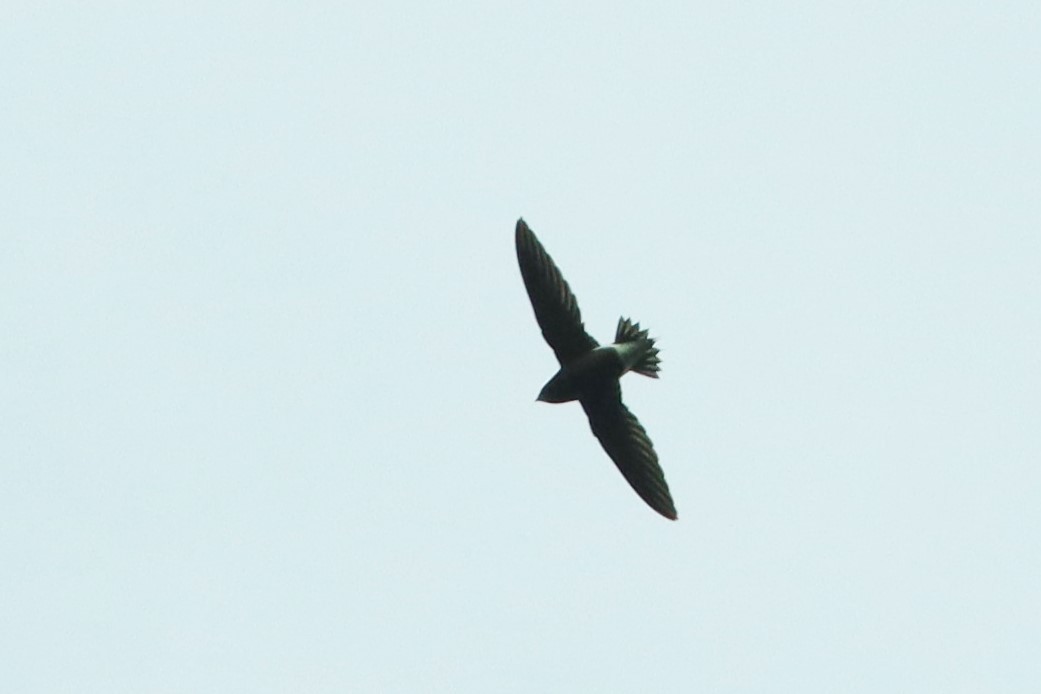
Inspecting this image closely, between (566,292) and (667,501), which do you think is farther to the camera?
(667,501)

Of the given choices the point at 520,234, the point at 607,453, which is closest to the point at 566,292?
the point at 520,234

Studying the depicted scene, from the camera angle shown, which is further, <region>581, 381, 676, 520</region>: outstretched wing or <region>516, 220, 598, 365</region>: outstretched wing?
<region>581, 381, 676, 520</region>: outstretched wing

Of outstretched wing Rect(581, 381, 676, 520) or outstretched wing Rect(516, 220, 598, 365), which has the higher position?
outstretched wing Rect(516, 220, 598, 365)

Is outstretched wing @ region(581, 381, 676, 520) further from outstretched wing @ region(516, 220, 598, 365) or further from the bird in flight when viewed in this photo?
→ outstretched wing @ region(516, 220, 598, 365)

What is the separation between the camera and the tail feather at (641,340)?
22234mm

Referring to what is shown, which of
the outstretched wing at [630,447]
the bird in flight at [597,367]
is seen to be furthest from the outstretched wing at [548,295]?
the outstretched wing at [630,447]

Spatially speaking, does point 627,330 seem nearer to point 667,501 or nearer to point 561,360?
point 561,360

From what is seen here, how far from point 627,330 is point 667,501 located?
256 centimetres

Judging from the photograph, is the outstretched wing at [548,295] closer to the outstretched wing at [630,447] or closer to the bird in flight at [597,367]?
the bird in flight at [597,367]

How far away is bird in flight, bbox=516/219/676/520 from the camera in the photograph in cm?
2122

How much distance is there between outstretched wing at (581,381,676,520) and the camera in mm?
22391

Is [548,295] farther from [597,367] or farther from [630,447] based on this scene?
[630,447]

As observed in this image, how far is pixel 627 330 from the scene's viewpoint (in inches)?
878

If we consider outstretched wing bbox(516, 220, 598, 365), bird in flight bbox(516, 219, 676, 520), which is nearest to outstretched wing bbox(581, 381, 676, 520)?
bird in flight bbox(516, 219, 676, 520)
